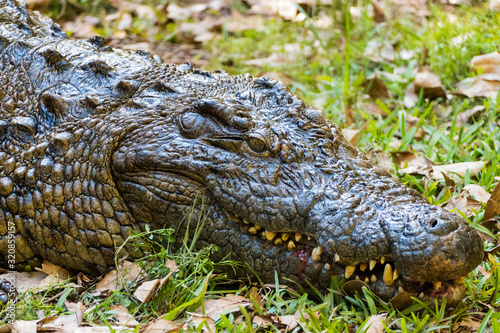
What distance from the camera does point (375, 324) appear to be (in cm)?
221

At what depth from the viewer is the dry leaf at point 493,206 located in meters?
2.97

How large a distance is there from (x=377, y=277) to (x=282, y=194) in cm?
55

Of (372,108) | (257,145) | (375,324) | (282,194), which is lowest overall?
(375,324)

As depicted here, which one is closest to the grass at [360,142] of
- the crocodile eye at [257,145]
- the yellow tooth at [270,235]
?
the yellow tooth at [270,235]

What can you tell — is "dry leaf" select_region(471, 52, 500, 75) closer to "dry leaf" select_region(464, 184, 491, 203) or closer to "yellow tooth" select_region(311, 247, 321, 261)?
"dry leaf" select_region(464, 184, 491, 203)

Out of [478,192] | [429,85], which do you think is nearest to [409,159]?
[478,192]

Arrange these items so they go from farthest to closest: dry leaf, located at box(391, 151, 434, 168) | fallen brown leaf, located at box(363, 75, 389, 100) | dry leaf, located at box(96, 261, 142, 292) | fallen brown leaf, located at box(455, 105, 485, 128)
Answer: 1. fallen brown leaf, located at box(363, 75, 389, 100)
2. fallen brown leaf, located at box(455, 105, 485, 128)
3. dry leaf, located at box(391, 151, 434, 168)
4. dry leaf, located at box(96, 261, 142, 292)

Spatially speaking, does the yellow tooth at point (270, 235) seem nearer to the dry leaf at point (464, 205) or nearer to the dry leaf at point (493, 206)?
the dry leaf at point (464, 205)

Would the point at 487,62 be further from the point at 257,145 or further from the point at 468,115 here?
the point at 257,145

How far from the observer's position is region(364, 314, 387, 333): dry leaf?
2.18m

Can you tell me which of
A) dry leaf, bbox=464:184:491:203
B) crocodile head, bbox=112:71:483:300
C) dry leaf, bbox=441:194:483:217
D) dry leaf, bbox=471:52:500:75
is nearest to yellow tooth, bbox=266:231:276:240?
crocodile head, bbox=112:71:483:300

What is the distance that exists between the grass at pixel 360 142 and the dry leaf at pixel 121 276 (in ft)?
0.19

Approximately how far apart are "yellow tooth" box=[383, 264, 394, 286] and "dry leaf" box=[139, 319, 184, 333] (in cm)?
88

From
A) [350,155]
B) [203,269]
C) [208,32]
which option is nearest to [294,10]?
[208,32]
